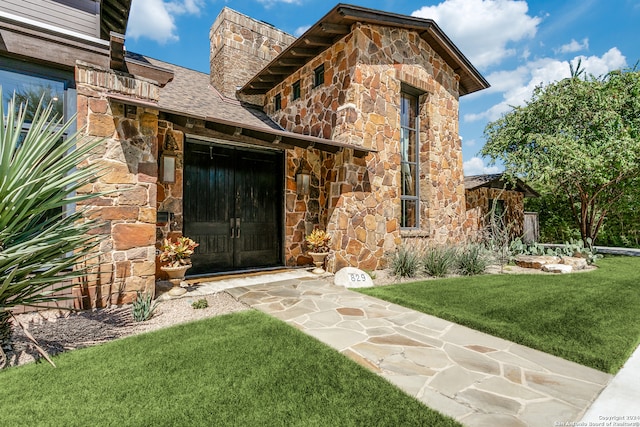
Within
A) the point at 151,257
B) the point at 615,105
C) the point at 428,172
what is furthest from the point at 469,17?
the point at 151,257

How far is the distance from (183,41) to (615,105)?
15.7m

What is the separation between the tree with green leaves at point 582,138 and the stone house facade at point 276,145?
111 inches

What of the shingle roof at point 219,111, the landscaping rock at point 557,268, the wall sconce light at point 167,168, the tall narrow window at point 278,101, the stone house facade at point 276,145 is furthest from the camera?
the tall narrow window at point 278,101

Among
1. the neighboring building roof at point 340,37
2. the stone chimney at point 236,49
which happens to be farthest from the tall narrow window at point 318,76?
the stone chimney at point 236,49

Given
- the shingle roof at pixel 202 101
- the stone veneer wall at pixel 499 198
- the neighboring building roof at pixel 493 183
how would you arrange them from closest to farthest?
the shingle roof at pixel 202 101 → the stone veneer wall at pixel 499 198 → the neighboring building roof at pixel 493 183

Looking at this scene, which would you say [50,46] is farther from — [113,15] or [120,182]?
[113,15]

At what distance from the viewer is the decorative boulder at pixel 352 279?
18.9 feet

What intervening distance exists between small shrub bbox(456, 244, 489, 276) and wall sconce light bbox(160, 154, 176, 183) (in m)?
6.94

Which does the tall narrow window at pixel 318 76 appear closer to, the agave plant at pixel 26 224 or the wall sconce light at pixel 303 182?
the wall sconce light at pixel 303 182

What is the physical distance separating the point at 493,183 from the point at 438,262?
7473mm

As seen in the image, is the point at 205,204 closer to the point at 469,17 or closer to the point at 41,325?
the point at 41,325

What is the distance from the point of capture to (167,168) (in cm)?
569

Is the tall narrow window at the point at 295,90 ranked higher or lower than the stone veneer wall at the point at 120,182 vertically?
higher

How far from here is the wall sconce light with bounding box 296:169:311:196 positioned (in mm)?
7352
